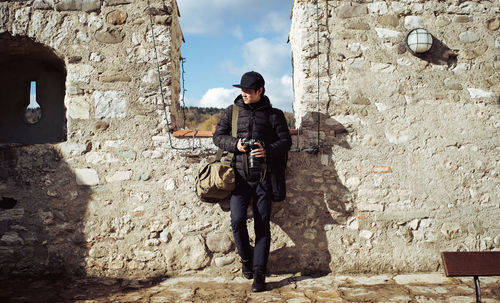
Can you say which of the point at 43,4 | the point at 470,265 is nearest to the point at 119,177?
the point at 43,4

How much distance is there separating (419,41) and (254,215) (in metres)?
2.20

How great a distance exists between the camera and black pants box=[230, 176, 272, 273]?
2.98 m

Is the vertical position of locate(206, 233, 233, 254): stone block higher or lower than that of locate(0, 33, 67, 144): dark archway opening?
lower

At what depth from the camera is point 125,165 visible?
3.36 metres

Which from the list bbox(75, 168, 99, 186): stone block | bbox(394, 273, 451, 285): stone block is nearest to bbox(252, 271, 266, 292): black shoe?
bbox(394, 273, 451, 285): stone block

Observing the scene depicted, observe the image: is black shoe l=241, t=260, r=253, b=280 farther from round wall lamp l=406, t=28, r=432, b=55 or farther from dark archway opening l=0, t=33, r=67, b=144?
dark archway opening l=0, t=33, r=67, b=144

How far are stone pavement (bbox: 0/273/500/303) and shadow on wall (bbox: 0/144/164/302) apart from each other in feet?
0.42

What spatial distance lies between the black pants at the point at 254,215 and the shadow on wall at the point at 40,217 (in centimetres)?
115

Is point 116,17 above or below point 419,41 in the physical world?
above

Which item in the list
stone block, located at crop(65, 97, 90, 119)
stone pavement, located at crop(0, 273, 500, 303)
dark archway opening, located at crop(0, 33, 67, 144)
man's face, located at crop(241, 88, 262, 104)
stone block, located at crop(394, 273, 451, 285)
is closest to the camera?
stone pavement, located at crop(0, 273, 500, 303)

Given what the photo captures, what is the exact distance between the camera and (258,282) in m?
2.90

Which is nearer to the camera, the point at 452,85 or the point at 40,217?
the point at 40,217

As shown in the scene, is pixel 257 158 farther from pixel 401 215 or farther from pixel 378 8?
pixel 378 8

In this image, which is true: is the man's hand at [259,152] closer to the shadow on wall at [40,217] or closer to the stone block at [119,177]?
the stone block at [119,177]
